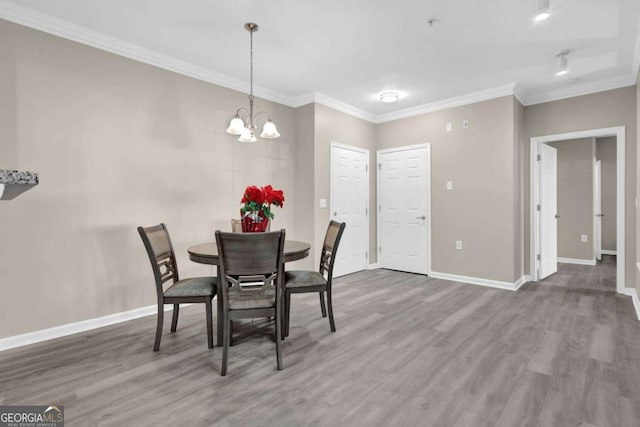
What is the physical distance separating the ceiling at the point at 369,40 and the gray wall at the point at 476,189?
0.45m

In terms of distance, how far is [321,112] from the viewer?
4523mm

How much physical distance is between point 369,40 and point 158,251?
2658mm

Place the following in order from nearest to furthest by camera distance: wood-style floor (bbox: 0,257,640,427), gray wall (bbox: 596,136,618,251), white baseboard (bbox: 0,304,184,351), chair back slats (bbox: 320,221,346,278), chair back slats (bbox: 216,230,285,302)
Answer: wood-style floor (bbox: 0,257,640,427) → chair back slats (bbox: 216,230,285,302) → white baseboard (bbox: 0,304,184,351) → chair back slats (bbox: 320,221,346,278) → gray wall (bbox: 596,136,618,251)

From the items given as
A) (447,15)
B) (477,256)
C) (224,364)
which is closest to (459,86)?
(447,15)

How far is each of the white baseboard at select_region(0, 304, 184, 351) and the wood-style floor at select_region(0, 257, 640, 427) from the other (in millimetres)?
103

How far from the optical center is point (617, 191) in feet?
12.7

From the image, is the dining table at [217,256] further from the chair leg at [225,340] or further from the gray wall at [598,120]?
the gray wall at [598,120]

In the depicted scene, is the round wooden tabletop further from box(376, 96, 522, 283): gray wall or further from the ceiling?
box(376, 96, 522, 283): gray wall

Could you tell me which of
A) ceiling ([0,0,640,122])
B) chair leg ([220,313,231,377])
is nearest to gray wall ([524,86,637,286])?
ceiling ([0,0,640,122])

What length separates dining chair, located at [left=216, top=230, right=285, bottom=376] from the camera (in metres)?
1.97

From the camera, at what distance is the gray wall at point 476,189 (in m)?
4.16

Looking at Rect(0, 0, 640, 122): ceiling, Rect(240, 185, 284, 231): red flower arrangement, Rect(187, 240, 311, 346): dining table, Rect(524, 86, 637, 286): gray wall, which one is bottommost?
Rect(187, 240, 311, 346): dining table

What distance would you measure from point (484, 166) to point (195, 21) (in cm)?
384

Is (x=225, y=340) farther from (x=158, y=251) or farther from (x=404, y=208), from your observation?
(x=404, y=208)
